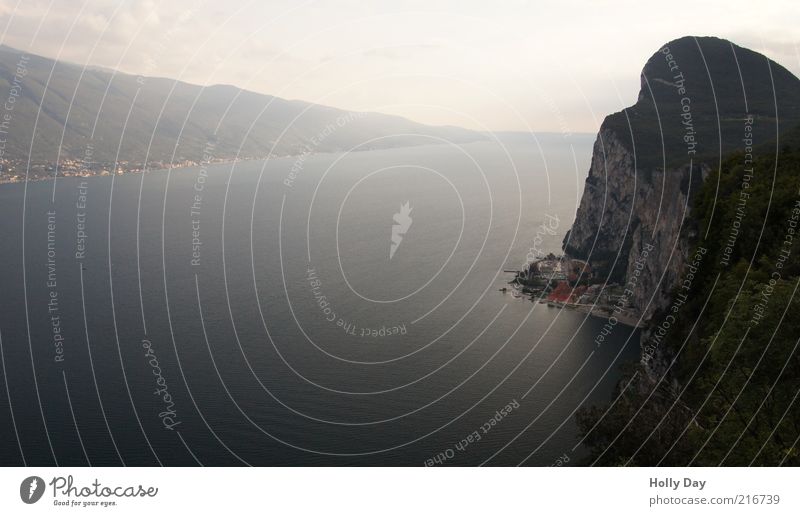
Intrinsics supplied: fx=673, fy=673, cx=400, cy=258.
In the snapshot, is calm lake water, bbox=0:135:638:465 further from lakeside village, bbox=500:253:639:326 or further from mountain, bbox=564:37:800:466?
mountain, bbox=564:37:800:466

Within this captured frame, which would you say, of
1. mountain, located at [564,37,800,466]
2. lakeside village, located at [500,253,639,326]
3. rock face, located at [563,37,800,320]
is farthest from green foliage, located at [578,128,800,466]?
lakeside village, located at [500,253,639,326]

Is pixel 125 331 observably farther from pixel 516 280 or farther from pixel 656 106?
pixel 656 106

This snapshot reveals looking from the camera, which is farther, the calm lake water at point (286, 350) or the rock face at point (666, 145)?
the rock face at point (666, 145)

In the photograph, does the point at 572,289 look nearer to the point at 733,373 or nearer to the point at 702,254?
the point at 702,254

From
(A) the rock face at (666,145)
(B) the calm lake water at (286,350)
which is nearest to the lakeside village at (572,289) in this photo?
(A) the rock face at (666,145)

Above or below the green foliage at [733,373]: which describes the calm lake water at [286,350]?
below

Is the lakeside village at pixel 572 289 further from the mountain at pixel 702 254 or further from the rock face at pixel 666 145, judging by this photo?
the mountain at pixel 702 254

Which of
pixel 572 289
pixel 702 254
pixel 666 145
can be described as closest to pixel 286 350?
pixel 702 254

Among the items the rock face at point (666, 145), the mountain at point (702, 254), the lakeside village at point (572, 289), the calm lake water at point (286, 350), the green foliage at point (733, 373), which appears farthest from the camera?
the lakeside village at point (572, 289)
